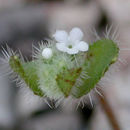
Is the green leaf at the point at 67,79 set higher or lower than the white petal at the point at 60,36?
lower

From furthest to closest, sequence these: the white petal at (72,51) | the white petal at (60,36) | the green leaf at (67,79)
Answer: the white petal at (60,36), the white petal at (72,51), the green leaf at (67,79)

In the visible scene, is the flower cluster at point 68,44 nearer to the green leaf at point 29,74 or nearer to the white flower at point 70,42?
the white flower at point 70,42

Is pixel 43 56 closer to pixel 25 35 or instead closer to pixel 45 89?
pixel 45 89

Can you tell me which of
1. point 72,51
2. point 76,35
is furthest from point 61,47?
point 76,35

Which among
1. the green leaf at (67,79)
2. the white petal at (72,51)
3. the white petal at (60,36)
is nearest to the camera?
the green leaf at (67,79)

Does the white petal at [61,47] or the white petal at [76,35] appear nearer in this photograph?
the white petal at [61,47]

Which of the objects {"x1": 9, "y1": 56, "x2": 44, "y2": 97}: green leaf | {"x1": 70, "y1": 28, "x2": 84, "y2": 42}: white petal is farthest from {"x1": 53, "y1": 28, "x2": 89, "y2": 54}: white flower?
{"x1": 9, "y1": 56, "x2": 44, "y2": 97}: green leaf

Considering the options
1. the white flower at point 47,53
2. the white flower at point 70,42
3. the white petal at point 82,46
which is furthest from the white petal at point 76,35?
the white flower at point 47,53

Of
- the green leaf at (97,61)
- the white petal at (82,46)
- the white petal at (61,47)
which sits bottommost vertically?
the green leaf at (97,61)
